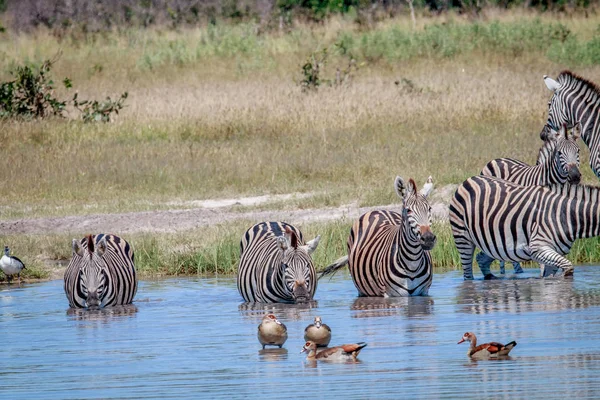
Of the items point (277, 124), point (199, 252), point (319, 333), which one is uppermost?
point (277, 124)

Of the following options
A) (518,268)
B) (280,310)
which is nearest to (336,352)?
(280,310)

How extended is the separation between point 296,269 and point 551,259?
262 cm

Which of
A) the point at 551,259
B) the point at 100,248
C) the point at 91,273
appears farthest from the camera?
the point at 551,259

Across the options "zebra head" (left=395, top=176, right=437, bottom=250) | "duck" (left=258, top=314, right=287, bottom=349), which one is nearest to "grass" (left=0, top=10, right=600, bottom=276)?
"zebra head" (left=395, top=176, right=437, bottom=250)

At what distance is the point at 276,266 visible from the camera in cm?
1175

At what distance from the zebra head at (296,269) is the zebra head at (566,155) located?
118 inches

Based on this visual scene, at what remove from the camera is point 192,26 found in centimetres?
3862

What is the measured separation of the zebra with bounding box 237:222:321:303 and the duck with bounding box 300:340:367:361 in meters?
2.50

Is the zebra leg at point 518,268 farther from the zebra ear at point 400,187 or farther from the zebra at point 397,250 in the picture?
the zebra ear at point 400,187

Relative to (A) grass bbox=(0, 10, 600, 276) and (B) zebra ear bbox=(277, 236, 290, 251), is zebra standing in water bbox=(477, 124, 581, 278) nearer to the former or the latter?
(A) grass bbox=(0, 10, 600, 276)

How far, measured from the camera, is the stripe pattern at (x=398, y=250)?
37.2 ft

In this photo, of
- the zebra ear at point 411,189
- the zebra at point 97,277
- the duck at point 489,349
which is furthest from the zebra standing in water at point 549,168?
the duck at point 489,349

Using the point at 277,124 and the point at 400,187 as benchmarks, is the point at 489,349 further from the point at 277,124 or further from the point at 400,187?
the point at 277,124

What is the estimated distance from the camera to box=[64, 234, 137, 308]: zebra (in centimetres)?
1191
